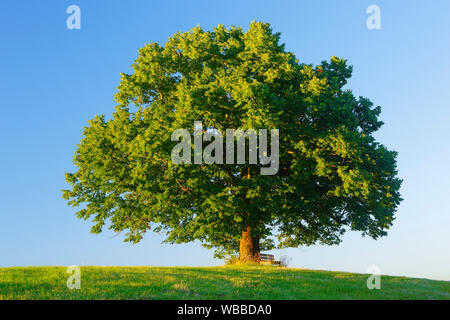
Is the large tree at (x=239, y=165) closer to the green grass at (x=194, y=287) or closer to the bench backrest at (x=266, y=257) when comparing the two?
the bench backrest at (x=266, y=257)

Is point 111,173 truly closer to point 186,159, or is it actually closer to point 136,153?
point 136,153

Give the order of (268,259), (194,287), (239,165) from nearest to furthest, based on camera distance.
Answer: (194,287) < (239,165) < (268,259)

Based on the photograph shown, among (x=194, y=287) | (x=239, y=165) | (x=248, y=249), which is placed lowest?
A: (x=248, y=249)

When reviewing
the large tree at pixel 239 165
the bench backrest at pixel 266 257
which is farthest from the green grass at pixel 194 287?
the bench backrest at pixel 266 257

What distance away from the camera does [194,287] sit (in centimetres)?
1555

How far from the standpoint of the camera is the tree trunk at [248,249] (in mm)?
29047

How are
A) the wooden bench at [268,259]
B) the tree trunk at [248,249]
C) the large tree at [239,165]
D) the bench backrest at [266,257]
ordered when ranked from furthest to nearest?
the bench backrest at [266,257], the wooden bench at [268,259], the tree trunk at [248,249], the large tree at [239,165]

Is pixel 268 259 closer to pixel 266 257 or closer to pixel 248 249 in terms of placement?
pixel 266 257

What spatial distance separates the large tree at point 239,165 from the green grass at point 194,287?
6.56 meters

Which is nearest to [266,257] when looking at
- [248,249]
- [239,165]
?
[248,249]

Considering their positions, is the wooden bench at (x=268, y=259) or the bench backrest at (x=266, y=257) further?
the bench backrest at (x=266, y=257)

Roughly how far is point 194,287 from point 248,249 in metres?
14.0

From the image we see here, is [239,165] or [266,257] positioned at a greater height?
[239,165]
